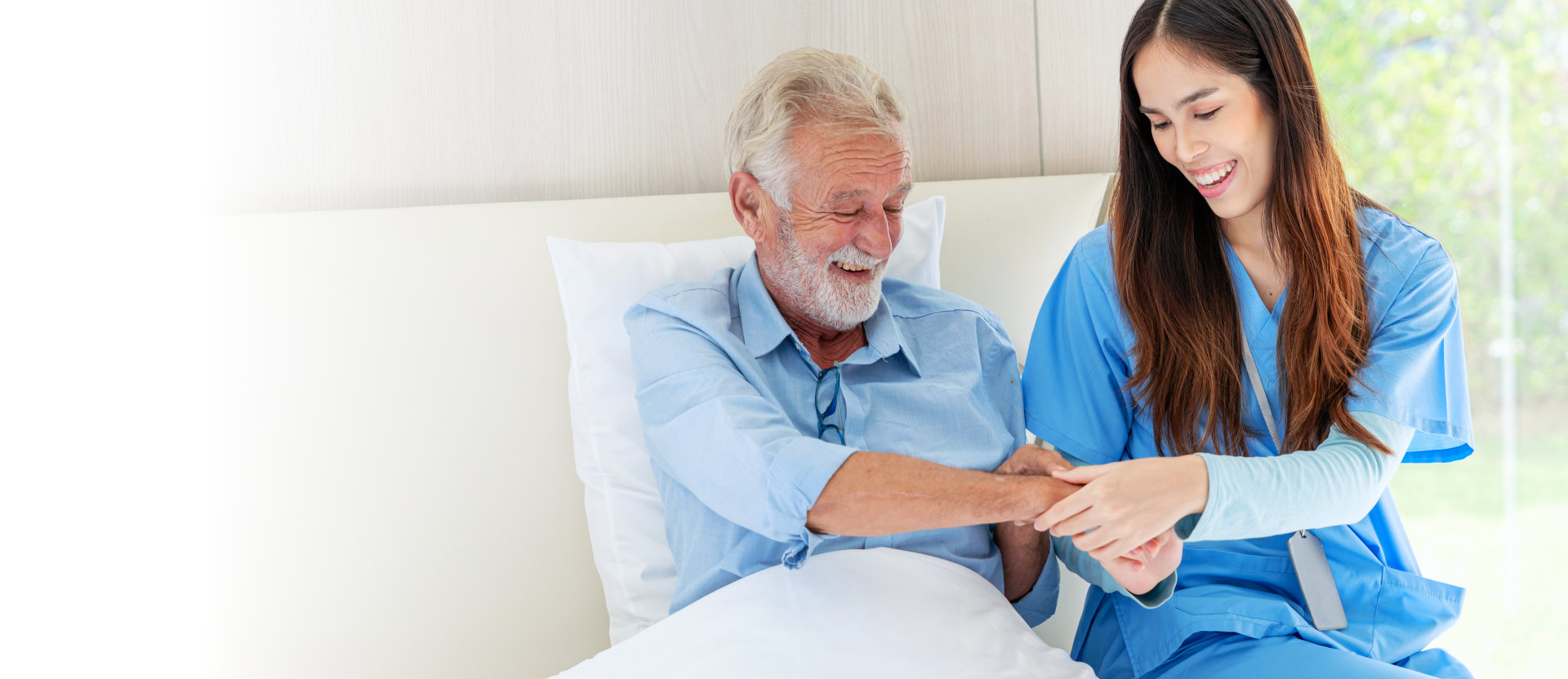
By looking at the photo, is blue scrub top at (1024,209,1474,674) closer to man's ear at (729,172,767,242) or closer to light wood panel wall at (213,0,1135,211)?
man's ear at (729,172,767,242)

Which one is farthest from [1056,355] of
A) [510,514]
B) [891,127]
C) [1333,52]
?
[1333,52]

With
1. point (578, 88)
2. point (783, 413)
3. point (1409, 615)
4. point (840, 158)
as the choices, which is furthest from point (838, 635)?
point (578, 88)

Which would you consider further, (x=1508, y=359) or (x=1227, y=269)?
(x=1508, y=359)

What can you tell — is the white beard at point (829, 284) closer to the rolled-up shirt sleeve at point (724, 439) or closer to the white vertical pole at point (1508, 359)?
the rolled-up shirt sleeve at point (724, 439)

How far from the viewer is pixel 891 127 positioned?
1256 millimetres

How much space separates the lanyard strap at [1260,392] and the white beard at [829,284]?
48 centimetres

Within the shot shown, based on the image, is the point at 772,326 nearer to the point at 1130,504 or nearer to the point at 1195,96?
the point at 1130,504

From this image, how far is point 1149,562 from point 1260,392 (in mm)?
278

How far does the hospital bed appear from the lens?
139 cm

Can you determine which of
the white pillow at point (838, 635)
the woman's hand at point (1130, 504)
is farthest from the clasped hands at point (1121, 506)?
the white pillow at point (838, 635)

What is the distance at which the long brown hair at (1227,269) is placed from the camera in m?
1.14

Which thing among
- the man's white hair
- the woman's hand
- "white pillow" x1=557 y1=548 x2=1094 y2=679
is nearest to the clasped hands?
the woman's hand

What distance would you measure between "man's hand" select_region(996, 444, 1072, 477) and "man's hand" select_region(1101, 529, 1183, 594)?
125 mm

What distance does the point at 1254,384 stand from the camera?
1.20 meters
